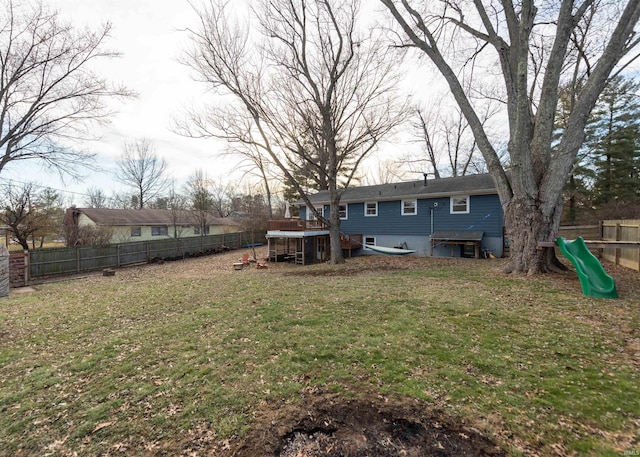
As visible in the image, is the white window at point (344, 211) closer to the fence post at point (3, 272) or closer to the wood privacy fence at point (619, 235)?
the wood privacy fence at point (619, 235)

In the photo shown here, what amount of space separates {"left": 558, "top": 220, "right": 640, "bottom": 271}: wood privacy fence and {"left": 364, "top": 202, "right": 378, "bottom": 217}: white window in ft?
29.5

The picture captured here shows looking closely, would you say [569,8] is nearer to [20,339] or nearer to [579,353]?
[579,353]

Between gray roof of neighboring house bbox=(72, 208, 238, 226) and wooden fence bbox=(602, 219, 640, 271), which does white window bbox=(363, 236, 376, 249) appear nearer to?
wooden fence bbox=(602, 219, 640, 271)

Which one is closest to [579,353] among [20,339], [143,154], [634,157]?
[20,339]

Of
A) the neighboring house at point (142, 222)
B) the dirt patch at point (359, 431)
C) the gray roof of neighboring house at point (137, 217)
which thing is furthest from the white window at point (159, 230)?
the dirt patch at point (359, 431)

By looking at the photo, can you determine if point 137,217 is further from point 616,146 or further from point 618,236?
point 616,146

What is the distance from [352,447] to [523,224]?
8131 millimetres

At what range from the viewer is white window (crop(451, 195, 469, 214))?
14.1 meters

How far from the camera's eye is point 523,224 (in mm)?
7902

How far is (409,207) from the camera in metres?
15.9

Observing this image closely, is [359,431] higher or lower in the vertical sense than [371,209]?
lower

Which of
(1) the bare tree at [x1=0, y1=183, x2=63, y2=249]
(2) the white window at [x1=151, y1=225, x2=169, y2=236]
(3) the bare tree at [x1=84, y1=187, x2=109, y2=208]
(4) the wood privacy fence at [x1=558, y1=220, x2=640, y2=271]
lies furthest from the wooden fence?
(3) the bare tree at [x1=84, y1=187, x2=109, y2=208]

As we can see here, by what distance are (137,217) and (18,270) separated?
16.7 m

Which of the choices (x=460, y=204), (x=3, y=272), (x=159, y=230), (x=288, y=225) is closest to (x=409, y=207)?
(x=460, y=204)
